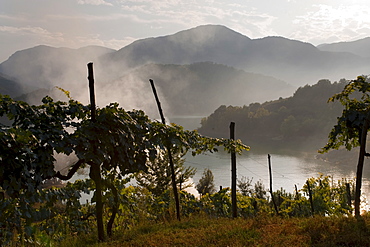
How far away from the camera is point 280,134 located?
486ft

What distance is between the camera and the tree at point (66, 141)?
14.7 feet

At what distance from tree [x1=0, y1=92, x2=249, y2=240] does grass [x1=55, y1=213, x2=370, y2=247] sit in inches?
29.8

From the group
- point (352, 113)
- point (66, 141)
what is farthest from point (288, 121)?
point (66, 141)

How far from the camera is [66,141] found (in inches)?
202

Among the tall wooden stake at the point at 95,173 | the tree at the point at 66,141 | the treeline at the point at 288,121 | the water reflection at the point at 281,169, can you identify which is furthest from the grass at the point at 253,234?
the treeline at the point at 288,121

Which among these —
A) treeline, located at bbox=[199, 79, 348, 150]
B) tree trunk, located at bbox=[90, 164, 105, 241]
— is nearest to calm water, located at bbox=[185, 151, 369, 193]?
treeline, located at bbox=[199, 79, 348, 150]

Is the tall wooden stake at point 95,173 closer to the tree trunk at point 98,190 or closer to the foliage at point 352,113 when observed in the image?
the tree trunk at point 98,190

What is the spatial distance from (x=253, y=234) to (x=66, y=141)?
4020 millimetres

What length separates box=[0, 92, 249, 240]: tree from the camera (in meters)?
4.47

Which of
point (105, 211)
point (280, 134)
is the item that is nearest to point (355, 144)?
point (105, 211)

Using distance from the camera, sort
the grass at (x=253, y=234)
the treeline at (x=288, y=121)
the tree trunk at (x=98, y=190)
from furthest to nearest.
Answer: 1. the treeline at (x=288, y=121)
2. the tree trunk at (x=98, y=190)
3. the grass at (x=253, y=234)

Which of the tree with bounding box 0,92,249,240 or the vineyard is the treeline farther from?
the tree with bounding box 0,92,249,240

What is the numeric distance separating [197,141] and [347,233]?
345 cm

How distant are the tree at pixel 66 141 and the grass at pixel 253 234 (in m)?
0.76
